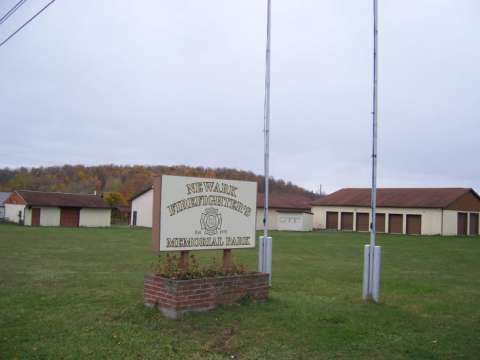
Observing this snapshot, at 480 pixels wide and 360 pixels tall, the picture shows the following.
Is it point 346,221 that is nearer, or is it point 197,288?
point 197,288

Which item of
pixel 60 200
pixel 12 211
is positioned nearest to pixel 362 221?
pixel 60 200

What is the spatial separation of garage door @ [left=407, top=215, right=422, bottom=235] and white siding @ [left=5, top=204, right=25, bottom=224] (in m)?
36.8

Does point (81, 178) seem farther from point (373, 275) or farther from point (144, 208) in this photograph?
point (373, 275)

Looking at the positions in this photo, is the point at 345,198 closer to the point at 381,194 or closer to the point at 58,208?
the point at 381,194

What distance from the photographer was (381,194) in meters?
56.9

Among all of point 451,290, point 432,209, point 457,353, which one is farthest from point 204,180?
point 432,209

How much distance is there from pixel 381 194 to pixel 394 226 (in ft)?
17.7

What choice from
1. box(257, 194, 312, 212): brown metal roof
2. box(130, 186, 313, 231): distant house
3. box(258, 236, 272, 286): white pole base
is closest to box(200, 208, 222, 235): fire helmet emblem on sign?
box(258, 236, 272, 286): white pole base

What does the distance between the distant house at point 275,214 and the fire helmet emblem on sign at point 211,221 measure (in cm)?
4505

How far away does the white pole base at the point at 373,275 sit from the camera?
33.6 feet

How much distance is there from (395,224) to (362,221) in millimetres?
3797

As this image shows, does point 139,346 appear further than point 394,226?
No

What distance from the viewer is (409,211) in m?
51.2

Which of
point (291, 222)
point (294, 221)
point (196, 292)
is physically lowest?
point (196, 292)
